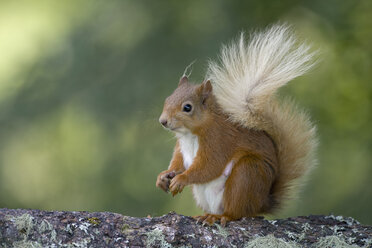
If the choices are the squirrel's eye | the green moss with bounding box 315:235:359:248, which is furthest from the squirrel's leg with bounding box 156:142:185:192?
the green moss with bounding box 315:235:359:248

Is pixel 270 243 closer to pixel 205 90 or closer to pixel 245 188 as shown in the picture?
pixel 245 188

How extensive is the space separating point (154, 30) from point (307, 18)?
982 mm

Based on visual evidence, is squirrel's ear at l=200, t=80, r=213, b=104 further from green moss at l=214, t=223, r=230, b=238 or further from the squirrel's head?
green moss at l=214, t=223, r=230, b=238

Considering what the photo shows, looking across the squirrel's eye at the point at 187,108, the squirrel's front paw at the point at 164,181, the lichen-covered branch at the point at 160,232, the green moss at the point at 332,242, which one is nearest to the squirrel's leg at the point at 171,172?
the squirrel's front paw at the point at 164,181

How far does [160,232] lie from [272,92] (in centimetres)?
95

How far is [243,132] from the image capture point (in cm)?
285

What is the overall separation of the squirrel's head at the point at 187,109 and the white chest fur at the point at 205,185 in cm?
8

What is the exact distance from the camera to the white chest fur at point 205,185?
2828 mm

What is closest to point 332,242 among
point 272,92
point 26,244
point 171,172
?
point 272,92

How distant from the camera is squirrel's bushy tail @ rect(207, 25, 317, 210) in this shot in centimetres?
283

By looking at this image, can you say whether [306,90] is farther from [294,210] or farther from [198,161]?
[198,161]

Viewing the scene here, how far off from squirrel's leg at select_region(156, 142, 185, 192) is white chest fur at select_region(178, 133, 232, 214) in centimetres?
3

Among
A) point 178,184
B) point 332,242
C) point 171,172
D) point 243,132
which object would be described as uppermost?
point 243,132

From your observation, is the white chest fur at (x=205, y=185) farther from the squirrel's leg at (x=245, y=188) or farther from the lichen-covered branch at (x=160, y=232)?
the lichen-covered branch at (x=160, y=232)
